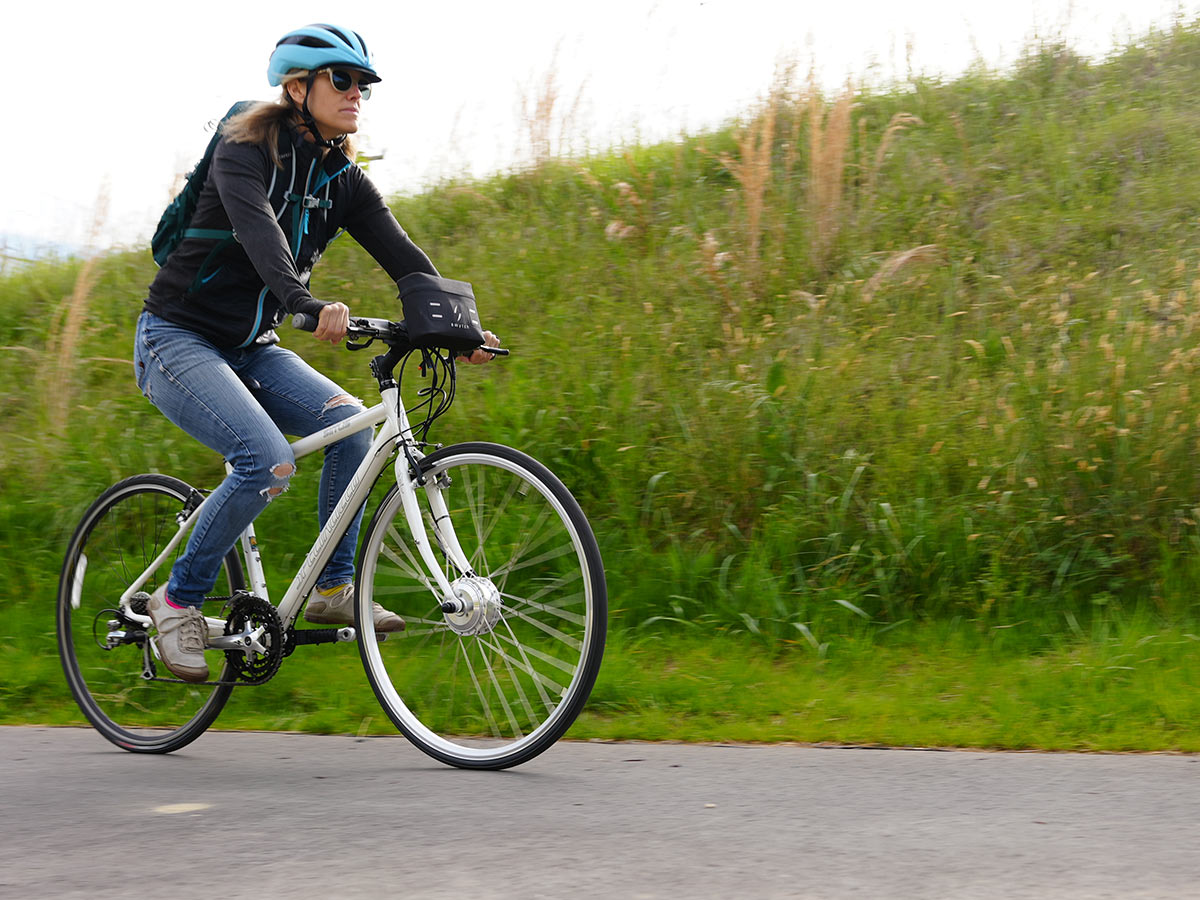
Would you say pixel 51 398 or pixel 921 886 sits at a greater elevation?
pixel 51 398

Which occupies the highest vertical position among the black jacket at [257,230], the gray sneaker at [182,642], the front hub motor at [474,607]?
the black jacket at [257,230]

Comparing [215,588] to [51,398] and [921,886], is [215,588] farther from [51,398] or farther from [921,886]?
[51,398]

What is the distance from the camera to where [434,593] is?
12.4 ft

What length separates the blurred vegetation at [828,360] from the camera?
5336mm

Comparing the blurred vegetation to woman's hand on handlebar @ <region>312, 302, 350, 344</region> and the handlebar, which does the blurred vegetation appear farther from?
woman's hand on handlebar @ <region>312, 302, 350, 344</region>

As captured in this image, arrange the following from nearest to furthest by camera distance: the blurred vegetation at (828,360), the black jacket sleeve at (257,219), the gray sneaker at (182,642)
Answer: the black jacket sleeve at (257,219)
the gray sneaker at (182,642)
the blurred vegetation at (828,360)

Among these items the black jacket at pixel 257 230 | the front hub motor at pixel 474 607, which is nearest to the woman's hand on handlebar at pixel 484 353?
the black jacket at pixel 257 230

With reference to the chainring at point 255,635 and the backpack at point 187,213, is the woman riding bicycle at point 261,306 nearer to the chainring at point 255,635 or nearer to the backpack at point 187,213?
the backpack at point 187,213

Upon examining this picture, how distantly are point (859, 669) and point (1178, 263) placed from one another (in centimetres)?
325

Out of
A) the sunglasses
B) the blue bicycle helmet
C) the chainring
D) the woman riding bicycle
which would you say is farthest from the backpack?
Result: the chainring

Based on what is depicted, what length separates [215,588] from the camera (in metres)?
4.23

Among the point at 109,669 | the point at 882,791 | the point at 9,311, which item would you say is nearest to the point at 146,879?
the point at 882,791

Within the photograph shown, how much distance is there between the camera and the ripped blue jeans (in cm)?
394

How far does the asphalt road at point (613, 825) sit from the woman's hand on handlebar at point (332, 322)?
1.32 metres
